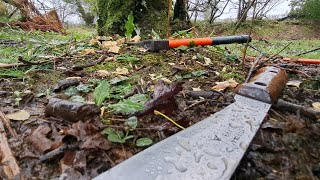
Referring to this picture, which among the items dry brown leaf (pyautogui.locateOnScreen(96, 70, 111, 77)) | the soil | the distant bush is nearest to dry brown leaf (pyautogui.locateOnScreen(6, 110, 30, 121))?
the soil

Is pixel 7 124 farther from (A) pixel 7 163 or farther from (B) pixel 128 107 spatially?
(B) pixel 128 107

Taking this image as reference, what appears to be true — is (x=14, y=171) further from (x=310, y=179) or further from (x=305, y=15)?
(x=305, y=15)

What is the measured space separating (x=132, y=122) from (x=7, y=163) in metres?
0.40

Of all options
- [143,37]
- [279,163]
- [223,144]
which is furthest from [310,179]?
[143,37]

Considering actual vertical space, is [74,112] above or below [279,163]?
above

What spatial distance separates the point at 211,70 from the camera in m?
1.76

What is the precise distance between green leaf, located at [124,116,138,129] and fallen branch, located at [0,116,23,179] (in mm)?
365

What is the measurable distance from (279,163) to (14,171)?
78 cm

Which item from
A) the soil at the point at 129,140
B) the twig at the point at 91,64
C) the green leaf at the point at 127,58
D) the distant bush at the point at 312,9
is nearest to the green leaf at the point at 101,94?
the soil at the point at 129,140

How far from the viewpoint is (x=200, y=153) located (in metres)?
0.77

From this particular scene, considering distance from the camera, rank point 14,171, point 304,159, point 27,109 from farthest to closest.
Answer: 1. point 27,109
2. point 304,159
3. point 14,171

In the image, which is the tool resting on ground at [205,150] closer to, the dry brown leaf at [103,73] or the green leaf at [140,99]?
the green leaf at [140,99]

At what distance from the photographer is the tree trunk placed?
2.78 metres

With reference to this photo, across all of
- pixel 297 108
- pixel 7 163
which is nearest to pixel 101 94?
pixel 7 163
